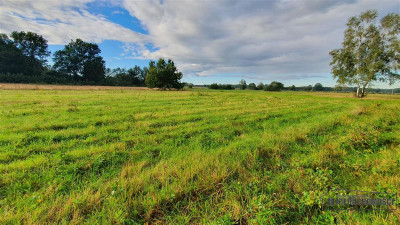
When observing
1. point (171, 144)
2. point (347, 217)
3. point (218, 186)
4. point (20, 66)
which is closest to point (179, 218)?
point (218, 186)

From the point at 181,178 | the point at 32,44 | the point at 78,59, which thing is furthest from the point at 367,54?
the point at 32,44

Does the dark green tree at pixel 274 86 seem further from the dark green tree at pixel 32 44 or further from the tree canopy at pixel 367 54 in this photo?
the dark green tree at pixel 32 44

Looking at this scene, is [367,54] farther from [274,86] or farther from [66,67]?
[66,67]

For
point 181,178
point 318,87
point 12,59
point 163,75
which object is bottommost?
point 181,178

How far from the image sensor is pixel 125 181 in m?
2.85

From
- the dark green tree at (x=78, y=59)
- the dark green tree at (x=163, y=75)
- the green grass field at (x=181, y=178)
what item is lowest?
the green grass field at (x=181, y=178)

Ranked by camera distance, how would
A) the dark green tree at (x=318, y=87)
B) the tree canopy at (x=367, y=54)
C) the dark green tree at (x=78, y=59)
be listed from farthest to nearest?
the dark green tree at (x=318, y=87) → the dark green tree at (x=78, y=59) → the tree canopy at (x=367, y=54)

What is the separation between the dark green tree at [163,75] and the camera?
51438mm

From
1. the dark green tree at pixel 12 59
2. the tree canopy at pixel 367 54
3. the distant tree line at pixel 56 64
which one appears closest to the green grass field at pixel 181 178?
the tree canopy at pixel 367 54

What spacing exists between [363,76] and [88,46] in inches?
4693

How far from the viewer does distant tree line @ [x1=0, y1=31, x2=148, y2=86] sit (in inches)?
2570

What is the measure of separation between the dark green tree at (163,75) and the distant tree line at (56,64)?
1811 inches

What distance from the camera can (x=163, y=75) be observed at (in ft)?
169

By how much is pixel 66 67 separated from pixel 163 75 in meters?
70.6
